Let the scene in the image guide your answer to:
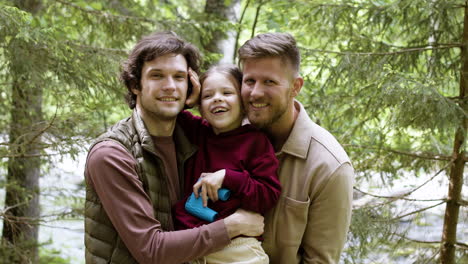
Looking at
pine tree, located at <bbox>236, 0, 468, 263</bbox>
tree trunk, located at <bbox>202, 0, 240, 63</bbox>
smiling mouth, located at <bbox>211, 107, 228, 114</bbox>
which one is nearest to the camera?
smiling mouth, located at <bbox>211, 107, 228, 114</bbox>

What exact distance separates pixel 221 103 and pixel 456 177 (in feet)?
8.75

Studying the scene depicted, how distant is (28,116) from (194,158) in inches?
132

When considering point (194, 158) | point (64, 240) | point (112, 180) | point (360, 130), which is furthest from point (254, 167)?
point (64, 240)

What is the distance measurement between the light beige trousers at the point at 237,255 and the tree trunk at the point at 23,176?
2415 millimetres

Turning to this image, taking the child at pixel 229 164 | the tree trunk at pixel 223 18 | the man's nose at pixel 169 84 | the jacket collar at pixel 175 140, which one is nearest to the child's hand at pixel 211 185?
the child at pixel 229 164

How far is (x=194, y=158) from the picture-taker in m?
2.69

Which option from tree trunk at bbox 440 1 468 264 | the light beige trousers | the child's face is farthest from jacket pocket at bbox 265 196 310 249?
tree trunk at bbox 440 1 468 264

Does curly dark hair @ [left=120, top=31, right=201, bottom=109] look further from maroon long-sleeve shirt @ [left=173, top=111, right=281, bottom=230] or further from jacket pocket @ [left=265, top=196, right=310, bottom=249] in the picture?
jacket pocket @ [left=265, top=196, right=310, bottom=249]

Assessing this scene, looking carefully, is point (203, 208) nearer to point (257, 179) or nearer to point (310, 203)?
point (257, 179)

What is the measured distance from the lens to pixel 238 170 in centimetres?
248

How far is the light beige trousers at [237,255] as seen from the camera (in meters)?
2.41

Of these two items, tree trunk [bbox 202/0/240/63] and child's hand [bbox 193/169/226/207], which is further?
tree trunk [bbox 202/0/240/63]

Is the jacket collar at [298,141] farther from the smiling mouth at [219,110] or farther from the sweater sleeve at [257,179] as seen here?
the smiling mouth at [219,110]

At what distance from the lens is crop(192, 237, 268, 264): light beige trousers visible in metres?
2.41
